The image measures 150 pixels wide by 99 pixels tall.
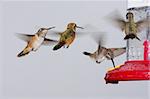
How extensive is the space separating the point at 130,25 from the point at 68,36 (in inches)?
13.8

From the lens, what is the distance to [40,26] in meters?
1.44

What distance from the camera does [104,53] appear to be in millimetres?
1452

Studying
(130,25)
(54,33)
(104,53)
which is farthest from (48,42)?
(130,25)

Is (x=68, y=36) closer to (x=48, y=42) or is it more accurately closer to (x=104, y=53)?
(x=48, y=42)

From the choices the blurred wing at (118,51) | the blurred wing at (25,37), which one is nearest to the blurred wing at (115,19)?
the blurred wing at (118,51)

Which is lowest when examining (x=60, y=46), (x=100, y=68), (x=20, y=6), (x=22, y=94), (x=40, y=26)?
(x=22, y=94)

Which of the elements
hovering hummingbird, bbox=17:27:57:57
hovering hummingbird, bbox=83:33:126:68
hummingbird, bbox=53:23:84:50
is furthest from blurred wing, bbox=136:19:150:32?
hovering hummingbird, bbox=17:27:57:57

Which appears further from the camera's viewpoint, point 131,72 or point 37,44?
point 37,44

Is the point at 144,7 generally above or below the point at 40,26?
above

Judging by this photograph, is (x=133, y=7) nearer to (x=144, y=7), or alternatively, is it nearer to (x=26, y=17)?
(x=144, y=7)

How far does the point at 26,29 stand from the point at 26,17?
0.07 meters

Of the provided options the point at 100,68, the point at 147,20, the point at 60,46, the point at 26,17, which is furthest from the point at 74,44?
the point at 147,20

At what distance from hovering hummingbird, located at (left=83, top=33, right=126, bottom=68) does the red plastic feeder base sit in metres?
0.08

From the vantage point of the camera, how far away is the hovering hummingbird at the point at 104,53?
4.73ft
